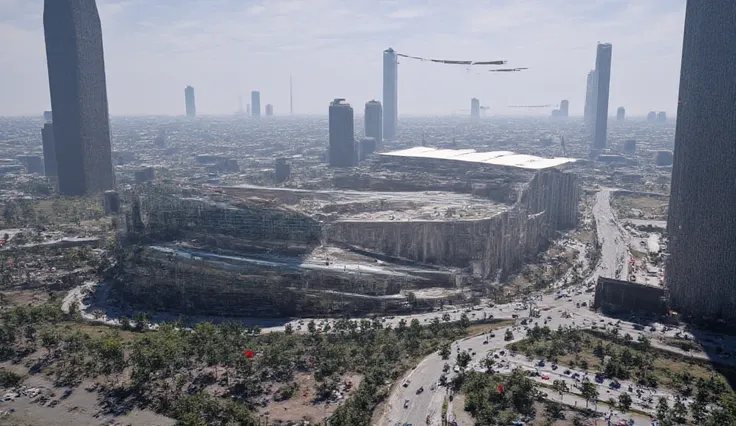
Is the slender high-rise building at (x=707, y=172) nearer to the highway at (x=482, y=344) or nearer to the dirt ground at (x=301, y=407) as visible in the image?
the highway at (x=482, y=344)

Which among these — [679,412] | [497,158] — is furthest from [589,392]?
[497,158]

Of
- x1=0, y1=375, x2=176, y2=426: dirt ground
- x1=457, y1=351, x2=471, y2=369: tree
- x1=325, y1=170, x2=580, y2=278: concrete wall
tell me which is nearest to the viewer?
x1=0, y1=375, x2=176, y2=426: dirt ground

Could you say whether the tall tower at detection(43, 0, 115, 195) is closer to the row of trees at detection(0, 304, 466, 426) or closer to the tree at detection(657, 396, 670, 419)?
the row of trees at detection(0, 304, 466, 426)

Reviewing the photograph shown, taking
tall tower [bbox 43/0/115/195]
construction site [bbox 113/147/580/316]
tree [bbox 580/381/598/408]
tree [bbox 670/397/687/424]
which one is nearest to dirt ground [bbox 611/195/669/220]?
construction site [bbox 113/147/580/316]

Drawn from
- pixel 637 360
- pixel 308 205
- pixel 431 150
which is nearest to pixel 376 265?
pixel 308 205

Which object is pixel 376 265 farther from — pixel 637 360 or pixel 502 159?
pixel 502 159

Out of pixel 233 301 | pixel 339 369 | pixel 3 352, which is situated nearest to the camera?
pixel 339 369

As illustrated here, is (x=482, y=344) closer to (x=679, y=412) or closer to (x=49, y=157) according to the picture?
(x=679, y=412)
